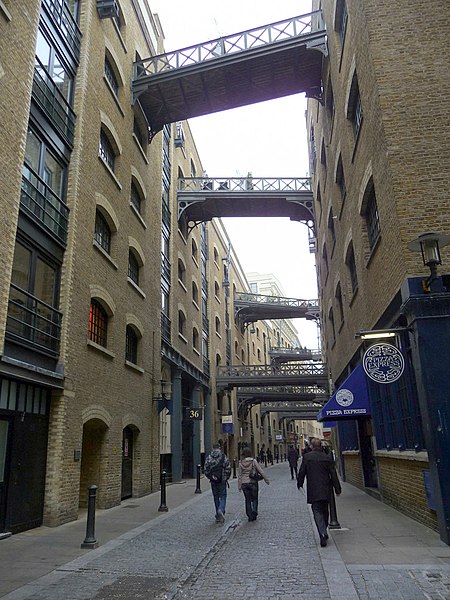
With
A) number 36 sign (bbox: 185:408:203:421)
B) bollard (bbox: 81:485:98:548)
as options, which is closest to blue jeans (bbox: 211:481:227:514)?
bollard (bbox: 81:485:98:548)

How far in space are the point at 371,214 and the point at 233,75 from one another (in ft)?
32.8

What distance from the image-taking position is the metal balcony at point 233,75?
18.1 meters

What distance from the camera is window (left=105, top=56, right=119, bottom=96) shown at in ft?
55.5

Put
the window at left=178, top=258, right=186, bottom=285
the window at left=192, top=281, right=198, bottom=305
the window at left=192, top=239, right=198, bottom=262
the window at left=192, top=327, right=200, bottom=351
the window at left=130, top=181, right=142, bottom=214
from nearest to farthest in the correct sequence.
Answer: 1. the window at left=130, top=181, right=142, bottom=214
2. the window at left=178, top=258, right=186, bottom=285
3. the window at left=192, top=327, right=200, bottom=351
4. the window at left=192, top=281, right=198, bottom=305
5. the window at left=192, top=239, right=198, bottom=262

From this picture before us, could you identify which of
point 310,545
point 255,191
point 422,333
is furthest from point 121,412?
point 255,191

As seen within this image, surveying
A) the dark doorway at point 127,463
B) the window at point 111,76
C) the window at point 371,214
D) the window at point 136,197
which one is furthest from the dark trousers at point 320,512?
the window at point 111,76

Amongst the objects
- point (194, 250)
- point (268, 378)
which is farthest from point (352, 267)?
point (268, 378)

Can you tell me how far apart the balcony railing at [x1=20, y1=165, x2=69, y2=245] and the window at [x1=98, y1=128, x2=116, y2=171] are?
3.61 m

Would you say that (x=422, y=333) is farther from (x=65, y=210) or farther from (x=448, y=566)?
(x=65, y=210)

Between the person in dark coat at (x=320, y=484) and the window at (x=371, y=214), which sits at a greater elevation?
the window at (x=371, y=214)

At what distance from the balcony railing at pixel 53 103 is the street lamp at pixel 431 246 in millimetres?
8717

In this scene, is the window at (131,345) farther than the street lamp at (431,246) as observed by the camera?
Yes

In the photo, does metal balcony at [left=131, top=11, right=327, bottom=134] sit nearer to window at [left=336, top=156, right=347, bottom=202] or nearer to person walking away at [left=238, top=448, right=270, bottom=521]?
window at [left=336, top=156, right=347, bottom=202]

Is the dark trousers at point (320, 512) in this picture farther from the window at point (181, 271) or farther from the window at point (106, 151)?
the window at point (181, 271)
